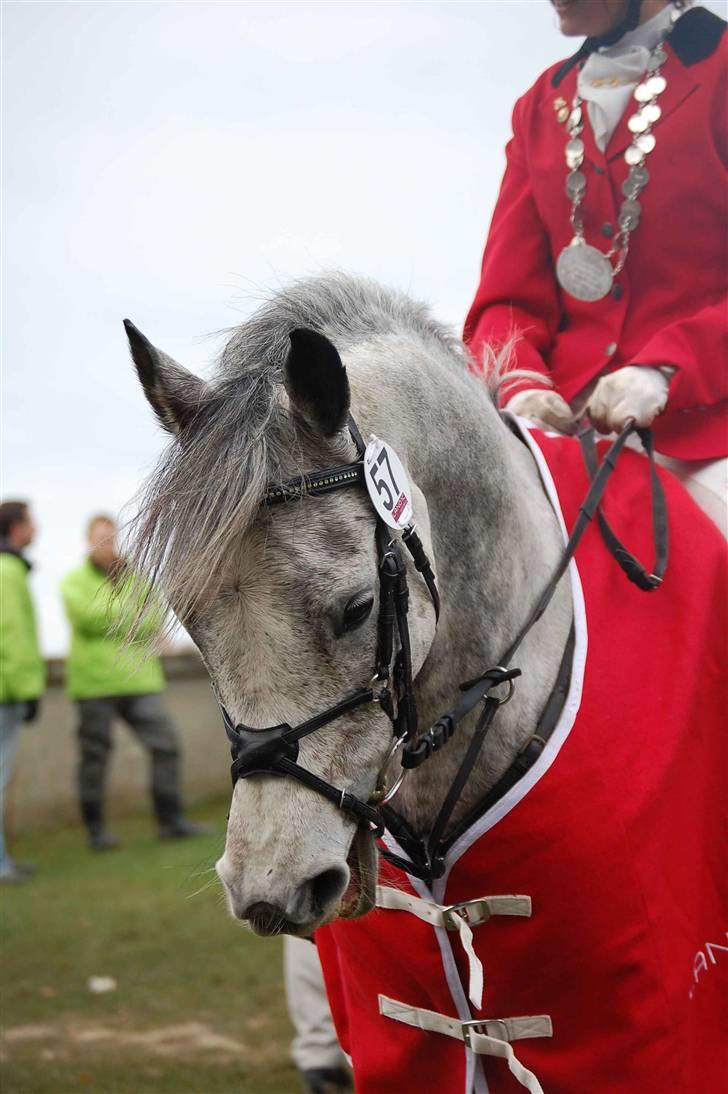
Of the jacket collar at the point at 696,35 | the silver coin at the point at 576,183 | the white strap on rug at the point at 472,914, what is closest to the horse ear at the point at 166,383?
the white strap on rug at the point at 472,914

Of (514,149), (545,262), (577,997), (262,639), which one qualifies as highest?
(514,149)

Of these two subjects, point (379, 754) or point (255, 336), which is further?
point (255, 336)

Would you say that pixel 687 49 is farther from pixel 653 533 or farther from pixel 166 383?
pixel 166 383

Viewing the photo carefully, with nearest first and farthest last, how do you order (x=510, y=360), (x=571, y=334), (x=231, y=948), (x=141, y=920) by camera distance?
1. (x=510, y=360)
2. (x=571, y=334)
3. (x=231, y=948)
4. (x=141, y=920)

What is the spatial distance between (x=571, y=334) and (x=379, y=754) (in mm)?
1767

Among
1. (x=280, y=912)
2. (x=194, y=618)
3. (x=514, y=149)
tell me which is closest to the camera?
(x=280, y=912)

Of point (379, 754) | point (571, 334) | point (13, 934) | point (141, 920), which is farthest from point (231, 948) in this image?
point (379, 754)

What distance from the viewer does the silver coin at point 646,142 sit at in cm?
338

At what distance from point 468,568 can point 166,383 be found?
73cm

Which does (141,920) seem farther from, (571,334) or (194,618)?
(194,618)

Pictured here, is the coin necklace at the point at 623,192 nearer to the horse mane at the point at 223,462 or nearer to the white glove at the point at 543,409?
the white glove at the point at 543,409

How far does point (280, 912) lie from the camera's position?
2.04 m

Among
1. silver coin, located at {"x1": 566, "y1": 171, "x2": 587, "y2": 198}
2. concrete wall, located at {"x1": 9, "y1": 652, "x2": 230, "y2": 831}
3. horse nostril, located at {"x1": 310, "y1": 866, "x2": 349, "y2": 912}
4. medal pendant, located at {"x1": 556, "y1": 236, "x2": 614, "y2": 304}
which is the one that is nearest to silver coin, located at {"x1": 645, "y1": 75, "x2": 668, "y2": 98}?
silver coin, located at {"x1": 566, "y1": 171, "x2": 587, "y2": 198}

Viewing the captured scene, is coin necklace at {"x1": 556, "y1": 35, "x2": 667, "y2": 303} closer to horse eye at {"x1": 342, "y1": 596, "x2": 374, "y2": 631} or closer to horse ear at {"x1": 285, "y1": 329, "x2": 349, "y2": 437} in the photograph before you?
horse ear at {"x1": 285, "y1": 329, "x2": 349, "y2": 437}
